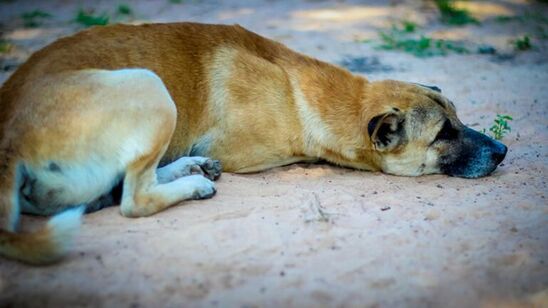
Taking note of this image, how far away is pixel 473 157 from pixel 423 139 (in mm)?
412

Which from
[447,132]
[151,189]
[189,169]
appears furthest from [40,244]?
[447,132]

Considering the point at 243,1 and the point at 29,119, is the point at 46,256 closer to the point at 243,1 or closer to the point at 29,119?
the point at 29,119

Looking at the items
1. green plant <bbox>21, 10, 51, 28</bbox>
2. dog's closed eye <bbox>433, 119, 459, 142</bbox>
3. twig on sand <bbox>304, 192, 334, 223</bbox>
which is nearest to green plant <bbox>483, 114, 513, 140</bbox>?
dog's closed eye <bbox>433, 119, 459, 142</bbox>

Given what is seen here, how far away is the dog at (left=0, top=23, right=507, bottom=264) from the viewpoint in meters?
3.83

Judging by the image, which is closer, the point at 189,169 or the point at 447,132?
the point at 189,169

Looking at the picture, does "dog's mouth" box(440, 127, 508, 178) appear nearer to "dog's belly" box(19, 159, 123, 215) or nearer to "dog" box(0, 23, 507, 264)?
"dog" box(0, 23, 507, 264)

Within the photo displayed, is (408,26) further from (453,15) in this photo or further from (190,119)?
(190,119)

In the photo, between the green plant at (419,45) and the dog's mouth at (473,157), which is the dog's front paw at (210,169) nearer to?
the dog's mouth at (473,157)

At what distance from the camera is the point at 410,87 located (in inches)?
196

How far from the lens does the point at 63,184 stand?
12.5ft

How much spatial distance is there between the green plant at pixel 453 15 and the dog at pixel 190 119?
4.58 m

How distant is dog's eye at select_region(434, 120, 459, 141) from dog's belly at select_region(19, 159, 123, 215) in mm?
2535

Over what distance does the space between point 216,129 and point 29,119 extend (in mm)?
1481

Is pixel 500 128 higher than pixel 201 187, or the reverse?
pixel 500 128
